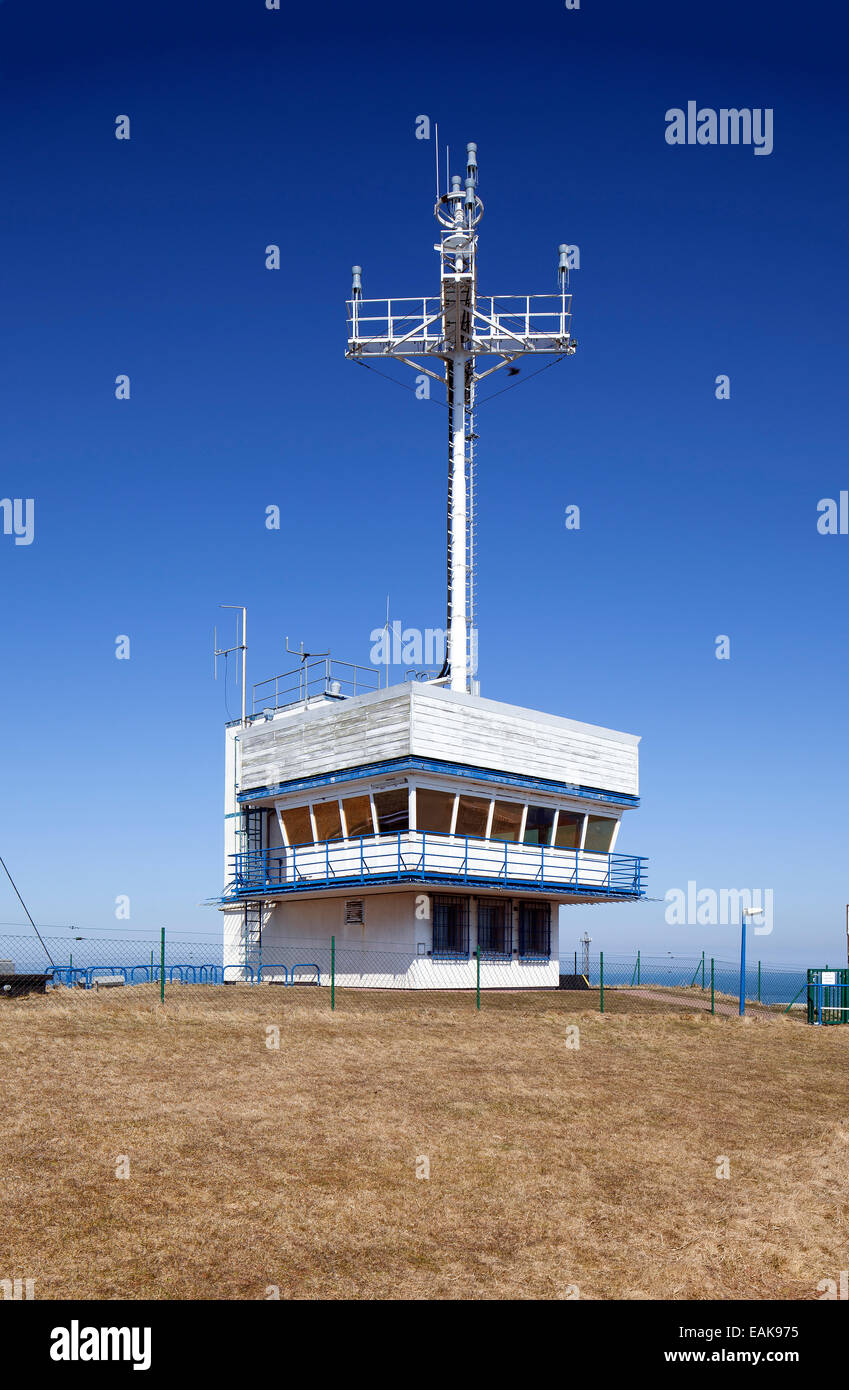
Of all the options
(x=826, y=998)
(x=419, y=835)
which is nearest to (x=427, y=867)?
(x=419, y=835)

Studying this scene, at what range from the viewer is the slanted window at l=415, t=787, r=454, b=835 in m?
31.0

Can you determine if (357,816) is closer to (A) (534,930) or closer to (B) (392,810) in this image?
(B) (392,810)

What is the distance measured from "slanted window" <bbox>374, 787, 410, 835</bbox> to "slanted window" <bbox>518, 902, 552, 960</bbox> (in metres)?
6.51

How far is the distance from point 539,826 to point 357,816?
5.89m

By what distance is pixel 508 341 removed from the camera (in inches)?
1554

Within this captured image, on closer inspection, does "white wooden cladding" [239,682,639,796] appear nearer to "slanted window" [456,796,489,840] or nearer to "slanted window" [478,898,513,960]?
"slanted window" [456,796,489,840]

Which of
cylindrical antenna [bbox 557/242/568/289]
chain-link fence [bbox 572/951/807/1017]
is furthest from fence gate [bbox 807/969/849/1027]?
cylindrical antenna [bbox 557/242/568/289]

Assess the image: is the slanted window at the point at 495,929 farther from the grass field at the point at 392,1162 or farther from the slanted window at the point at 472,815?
the grass field at the point at 392,1162

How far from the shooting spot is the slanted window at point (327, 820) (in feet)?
110

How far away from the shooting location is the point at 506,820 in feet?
110

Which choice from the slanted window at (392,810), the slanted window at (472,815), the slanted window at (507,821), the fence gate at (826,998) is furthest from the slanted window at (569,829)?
the fence gate at (826,998)

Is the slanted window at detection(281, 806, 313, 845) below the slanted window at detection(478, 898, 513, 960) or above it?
above

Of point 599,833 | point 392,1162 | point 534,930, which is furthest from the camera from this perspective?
point 599,833
